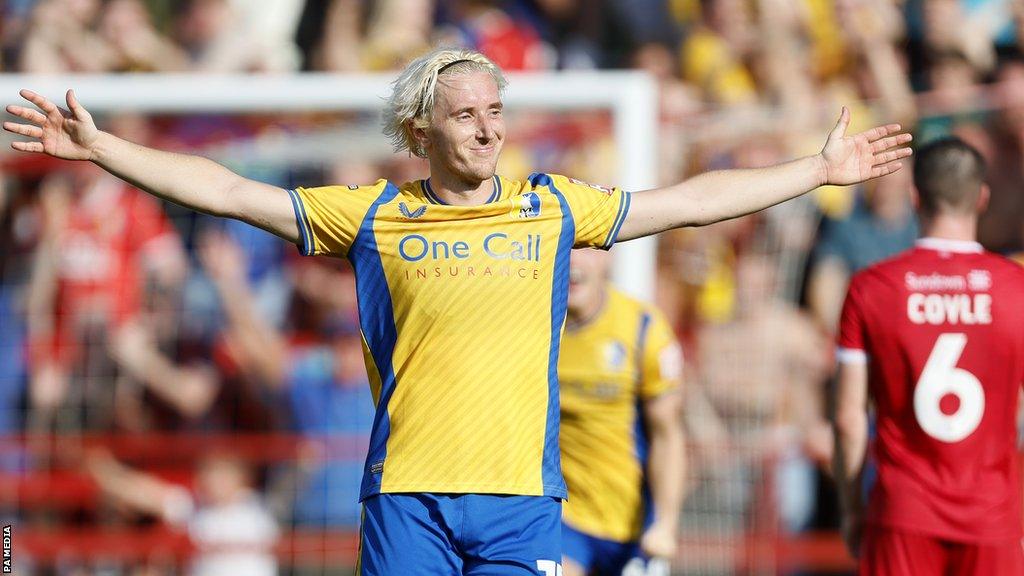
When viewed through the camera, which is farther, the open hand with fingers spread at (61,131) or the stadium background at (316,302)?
the stadium background at (316,302)

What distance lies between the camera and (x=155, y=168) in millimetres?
4840

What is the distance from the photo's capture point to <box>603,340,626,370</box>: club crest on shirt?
7293 millimetres

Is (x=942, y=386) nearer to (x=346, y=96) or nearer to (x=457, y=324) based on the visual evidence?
(x=457, y=324)

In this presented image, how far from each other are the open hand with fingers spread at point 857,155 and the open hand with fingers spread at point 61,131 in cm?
252

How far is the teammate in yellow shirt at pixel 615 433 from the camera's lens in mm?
7301

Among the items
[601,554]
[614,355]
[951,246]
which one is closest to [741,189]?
[951,246]

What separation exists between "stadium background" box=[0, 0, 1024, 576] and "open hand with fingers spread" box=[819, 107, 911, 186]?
4.38 metres

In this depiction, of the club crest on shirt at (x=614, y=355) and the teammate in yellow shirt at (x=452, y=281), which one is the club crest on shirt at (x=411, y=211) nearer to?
the teammate in yellow shirt at (x=452, y=281)

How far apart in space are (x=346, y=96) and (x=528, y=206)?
4359 mm

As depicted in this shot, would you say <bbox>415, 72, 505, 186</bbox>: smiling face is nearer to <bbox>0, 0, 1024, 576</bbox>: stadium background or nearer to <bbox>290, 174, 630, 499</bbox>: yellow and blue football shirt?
<bbox>290, 174, 630, 499</bbox>: yellow and blue football shirt

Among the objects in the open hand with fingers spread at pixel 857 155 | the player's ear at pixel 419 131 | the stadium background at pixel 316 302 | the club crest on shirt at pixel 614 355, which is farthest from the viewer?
the stadium background at pixel 316 302

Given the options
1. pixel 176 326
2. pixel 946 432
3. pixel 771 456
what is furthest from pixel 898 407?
pixel 176 326

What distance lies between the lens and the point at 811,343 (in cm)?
1046

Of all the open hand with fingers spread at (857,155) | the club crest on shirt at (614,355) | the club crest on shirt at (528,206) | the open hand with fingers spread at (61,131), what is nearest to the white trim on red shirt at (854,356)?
the open hand with fingers spread at (857,155)
